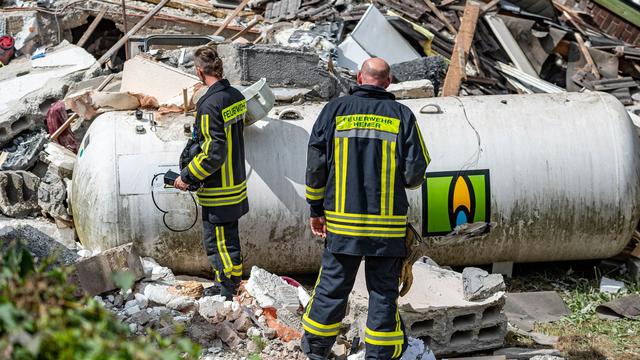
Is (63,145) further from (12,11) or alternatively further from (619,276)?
(619,276)

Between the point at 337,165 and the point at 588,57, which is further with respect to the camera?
the point at 588,57

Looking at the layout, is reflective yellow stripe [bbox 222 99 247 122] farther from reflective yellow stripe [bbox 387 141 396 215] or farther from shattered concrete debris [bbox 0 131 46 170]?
shattered concrete debris [bbox 0 131 46 170]

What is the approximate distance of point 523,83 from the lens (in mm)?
8875

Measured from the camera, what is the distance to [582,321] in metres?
5.86

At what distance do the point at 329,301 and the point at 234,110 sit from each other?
1.46 m

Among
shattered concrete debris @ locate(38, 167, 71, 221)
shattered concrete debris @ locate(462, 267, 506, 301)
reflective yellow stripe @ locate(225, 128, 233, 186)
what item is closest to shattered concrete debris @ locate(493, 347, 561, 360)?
shattered concrete debris @ locate(462, 267, 506, 301)

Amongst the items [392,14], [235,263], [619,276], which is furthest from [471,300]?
[392,14]

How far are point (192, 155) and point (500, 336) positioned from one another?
2270mm

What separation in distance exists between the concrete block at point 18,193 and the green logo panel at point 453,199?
3131mm

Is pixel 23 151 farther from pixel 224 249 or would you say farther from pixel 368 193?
pixel 368 193

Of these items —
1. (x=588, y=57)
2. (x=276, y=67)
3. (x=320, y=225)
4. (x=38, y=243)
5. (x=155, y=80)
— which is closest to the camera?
(x=320, y=225)

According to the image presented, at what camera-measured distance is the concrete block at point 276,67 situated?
695 centimetres

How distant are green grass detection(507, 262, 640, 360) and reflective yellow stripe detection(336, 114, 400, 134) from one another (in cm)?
193

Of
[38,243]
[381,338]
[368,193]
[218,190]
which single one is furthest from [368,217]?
[38,243]
